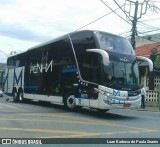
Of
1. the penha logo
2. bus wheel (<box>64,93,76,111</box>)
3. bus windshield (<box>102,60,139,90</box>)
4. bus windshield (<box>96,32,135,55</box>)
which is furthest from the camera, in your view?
the penha logo

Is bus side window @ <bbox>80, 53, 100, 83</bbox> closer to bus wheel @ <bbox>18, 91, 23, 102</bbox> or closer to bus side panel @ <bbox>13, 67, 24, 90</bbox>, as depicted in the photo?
bus side panel @ <bbox>13, 67, 24, 90</bbox>

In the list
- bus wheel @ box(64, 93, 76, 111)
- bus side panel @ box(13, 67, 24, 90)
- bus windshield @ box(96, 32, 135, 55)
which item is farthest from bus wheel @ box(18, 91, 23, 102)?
bus windshield @ box(96, 32, 135, 55)

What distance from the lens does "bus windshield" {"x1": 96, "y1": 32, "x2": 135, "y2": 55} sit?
15398 millimetres

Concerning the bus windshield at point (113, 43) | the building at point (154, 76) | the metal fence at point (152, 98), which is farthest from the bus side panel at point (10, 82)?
the bus windshield at point (113, 43)

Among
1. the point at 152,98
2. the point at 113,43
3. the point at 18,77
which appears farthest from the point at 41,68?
the point at 152,98

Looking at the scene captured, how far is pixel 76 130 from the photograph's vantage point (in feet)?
35.1

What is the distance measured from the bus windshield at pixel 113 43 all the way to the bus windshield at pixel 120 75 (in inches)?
26.6

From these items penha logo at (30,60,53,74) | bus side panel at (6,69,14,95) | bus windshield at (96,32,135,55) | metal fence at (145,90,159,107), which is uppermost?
bus windshield at (96,32,135,55)

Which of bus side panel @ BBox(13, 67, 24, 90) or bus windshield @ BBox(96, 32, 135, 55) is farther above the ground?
bus windshield @ BBox(96, 32, 135, 55)

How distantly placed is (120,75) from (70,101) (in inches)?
121

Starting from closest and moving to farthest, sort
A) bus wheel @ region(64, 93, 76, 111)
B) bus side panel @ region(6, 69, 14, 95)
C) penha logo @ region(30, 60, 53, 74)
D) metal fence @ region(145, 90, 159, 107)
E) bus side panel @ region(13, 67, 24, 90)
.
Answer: bus wheel @ region(64, 93, 76, 111) → penha logo @ region(30, 60, 53, 74) → bus side panel @ region(13, 67, 24, 90) → bus side panel @ region(6, 69, 14, 95) → metal fence @ region(145, 90, 159, 107)

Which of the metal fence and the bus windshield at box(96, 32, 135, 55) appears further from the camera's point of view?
the metal fence

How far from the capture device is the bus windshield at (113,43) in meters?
15.4

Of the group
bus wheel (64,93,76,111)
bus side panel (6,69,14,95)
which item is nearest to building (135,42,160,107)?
bus wheel (64,93,76,111)
